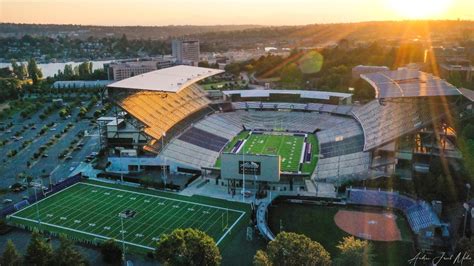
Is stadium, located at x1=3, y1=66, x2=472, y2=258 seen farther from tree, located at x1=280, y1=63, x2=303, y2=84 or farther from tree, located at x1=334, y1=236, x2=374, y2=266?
tree, located at x1=280, y1=63, x2=303, y2=84

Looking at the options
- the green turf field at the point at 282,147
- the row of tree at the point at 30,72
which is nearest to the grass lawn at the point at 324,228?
the green turf field at the point at 282,147

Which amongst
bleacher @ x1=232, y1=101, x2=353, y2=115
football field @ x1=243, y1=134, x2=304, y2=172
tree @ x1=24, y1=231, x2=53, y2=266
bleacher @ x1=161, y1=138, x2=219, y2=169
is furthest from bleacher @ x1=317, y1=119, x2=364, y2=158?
tree @ x1=24, y1=231, x2=53, y2=266

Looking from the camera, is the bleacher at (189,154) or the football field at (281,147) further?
the football field at (281,147)

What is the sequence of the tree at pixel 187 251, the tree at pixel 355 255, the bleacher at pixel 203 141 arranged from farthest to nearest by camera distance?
the bleacher at pixel 203 141, the tree at pixel 187 251, the tree at pixel 355 255

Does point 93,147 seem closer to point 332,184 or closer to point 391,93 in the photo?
point 332,184

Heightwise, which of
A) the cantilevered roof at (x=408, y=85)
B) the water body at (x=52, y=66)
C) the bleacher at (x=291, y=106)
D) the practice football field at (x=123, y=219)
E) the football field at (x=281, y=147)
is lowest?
the practice football field at (x=123, y=219)

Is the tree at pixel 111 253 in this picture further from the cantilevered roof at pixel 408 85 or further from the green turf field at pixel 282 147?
the cantilevered roof at pixel 408 85

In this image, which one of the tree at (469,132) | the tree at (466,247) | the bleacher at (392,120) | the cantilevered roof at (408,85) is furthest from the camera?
the tree at (469,132)
